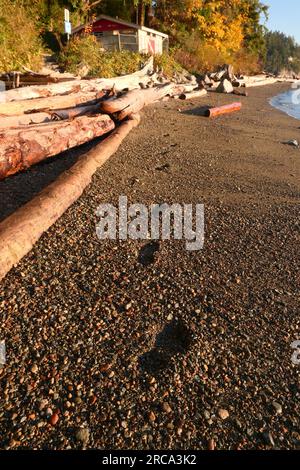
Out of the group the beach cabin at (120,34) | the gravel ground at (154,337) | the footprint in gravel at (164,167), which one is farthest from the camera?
the beach cabin at (120,34)

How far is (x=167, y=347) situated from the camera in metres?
1.98

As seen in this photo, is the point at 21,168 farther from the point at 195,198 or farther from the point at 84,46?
the point at 84,46

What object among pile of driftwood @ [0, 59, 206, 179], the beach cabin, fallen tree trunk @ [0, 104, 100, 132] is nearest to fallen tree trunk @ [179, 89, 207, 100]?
pile of driftwood @ [0, 59, 206, 179]

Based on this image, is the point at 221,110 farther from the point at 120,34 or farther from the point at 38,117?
the point at 120,34

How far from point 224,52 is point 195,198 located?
33.7 m

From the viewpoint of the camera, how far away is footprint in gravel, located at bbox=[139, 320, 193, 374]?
186 centimetres

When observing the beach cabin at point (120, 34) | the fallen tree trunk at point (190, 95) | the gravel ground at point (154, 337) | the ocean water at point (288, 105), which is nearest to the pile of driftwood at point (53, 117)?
the gravel ground at point (154, 337)

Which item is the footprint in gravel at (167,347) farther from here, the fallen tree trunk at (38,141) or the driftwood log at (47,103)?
the driftwood log at (47,103)

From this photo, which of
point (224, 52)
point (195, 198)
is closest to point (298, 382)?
point (195, 198)

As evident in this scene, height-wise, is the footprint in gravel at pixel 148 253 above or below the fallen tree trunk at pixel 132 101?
below

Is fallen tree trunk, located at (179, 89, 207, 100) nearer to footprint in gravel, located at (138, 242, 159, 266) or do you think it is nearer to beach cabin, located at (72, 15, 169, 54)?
beach cabin, located at (72, 15, 169, 54)

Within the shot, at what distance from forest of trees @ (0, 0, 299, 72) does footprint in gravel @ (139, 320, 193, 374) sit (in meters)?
12.3

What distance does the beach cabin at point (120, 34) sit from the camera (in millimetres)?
22641

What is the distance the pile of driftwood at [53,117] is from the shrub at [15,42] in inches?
144
